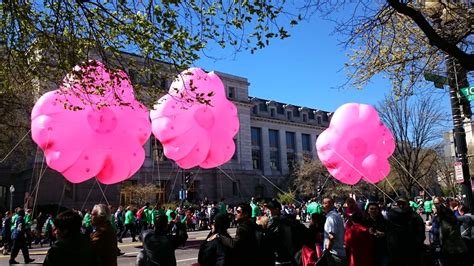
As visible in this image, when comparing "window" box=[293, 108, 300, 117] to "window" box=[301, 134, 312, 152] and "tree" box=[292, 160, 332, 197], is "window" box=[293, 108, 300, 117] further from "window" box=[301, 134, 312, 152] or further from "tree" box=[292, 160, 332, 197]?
"tree" box=[292, 160, 332, 197]

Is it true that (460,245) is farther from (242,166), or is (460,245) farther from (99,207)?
(242,166)

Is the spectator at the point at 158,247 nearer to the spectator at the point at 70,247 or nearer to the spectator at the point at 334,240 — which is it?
the spectator at the point at 70,247

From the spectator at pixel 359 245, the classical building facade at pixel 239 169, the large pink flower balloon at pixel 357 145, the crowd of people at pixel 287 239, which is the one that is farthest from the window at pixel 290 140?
the spectator at pixel 359 245

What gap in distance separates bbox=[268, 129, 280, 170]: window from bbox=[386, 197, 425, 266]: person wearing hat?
205ft

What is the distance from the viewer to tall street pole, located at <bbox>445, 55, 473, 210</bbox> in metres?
10.6

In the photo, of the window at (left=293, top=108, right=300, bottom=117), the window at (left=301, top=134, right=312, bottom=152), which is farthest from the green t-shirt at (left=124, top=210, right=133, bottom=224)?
the window at (left=293, top=108, right=300, bottom=117)

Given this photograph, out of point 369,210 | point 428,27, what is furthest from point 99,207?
point 428,27

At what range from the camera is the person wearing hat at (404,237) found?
713cm

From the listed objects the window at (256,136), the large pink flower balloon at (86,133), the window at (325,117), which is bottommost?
the large pink flower balloon at (86,133)

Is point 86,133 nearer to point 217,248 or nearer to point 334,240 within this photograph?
point 217,248

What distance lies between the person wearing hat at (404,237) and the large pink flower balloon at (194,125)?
6145mm

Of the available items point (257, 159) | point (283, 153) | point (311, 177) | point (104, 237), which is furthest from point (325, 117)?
point (104, 237)

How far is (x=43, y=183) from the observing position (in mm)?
40156

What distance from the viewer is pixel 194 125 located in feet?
39.9
